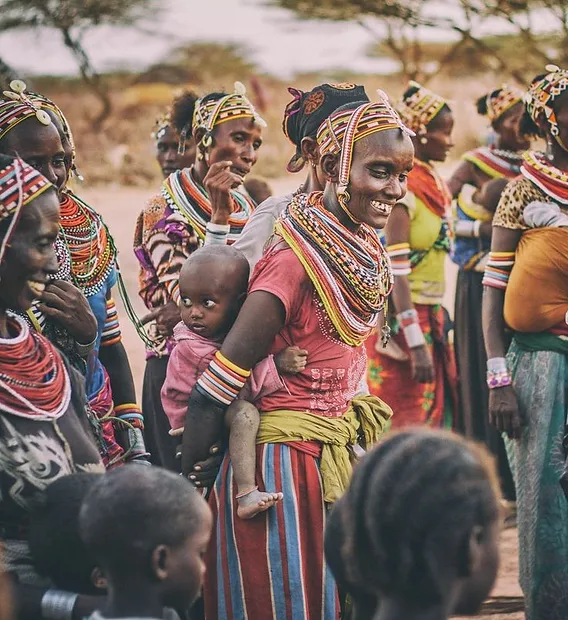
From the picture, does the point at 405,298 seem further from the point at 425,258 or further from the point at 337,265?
the point at 337,265

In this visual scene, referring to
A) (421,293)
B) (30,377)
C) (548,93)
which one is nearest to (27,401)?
(30,377)

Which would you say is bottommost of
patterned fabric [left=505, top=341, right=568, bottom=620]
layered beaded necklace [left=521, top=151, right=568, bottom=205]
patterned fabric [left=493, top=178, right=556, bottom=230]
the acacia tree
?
patterned fabric [left=505, top=341, right=568, bottom=620]

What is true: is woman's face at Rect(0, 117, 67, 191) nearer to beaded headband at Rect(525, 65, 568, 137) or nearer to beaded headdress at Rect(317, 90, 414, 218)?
beaded headdress at Rect(317, 90, 414, 218)

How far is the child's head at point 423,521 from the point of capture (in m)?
2.43

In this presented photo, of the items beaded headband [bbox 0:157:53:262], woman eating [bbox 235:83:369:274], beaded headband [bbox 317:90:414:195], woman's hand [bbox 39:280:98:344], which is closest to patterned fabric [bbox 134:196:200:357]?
woman eating [bbox 235:83:369:274]

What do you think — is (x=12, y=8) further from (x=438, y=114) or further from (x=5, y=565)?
(x=5, y=565)

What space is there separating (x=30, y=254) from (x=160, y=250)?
2.62 m

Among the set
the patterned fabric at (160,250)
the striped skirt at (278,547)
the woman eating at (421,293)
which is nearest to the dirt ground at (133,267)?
the woman eating at (421,293)

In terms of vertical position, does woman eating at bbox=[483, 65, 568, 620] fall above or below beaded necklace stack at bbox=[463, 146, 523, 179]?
below

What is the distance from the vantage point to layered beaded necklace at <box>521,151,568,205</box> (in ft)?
16.1

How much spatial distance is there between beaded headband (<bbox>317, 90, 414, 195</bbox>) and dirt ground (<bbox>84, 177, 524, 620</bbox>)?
2723mm

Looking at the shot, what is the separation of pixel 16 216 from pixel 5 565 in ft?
2.91

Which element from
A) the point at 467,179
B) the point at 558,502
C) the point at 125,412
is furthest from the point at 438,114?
the point at 125,412

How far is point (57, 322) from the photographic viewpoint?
3.90m
